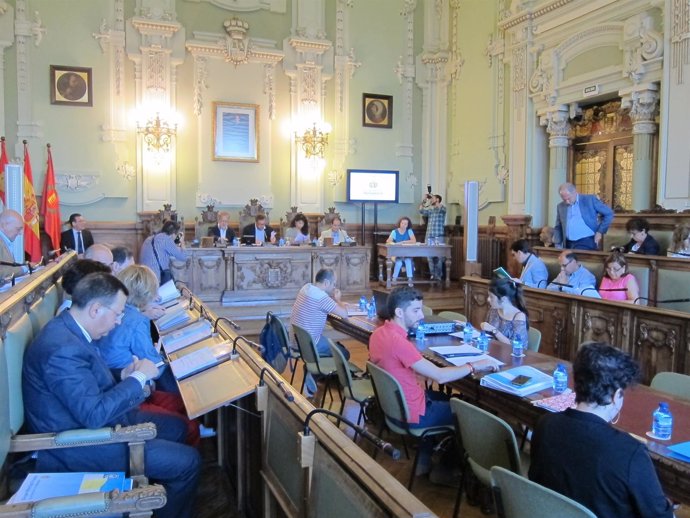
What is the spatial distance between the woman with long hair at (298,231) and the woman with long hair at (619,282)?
15.9 ft

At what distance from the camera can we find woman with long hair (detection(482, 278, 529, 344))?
11.8 feet

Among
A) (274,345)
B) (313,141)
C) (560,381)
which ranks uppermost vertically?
(313,141)

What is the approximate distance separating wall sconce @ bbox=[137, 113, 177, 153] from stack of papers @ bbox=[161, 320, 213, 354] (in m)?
6.43

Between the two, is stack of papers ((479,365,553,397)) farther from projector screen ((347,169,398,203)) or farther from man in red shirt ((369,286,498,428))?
projector screen ((347,169,398,203))

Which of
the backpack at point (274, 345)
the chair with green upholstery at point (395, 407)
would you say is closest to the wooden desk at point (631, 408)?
the chair with green upholstery at point (395, 407)

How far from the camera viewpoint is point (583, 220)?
20.7 feet

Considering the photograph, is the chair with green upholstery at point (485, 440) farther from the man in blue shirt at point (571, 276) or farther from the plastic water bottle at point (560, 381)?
the man in blue shirt at point (571, 276)

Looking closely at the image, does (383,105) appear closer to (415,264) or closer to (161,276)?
(415,264)

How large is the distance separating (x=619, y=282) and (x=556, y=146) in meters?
4.22

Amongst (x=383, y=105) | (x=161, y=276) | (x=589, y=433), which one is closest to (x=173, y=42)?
(x=383, y=105)

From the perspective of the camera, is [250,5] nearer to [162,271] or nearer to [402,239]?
[402,239]

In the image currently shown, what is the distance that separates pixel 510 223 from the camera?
917 centimetres

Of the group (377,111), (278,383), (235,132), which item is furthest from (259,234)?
(278,383)

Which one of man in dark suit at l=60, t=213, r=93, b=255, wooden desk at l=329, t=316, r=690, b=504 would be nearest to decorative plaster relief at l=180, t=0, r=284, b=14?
man in dark suit at l=60, t=213, r=93, b=255
